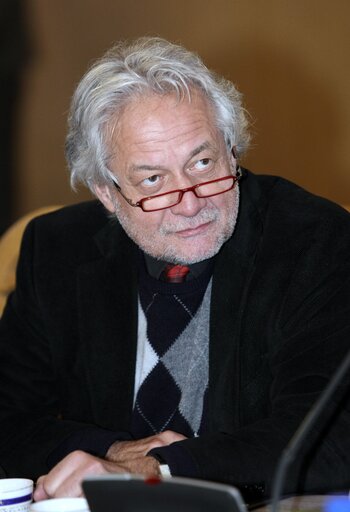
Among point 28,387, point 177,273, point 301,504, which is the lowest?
point 28,387

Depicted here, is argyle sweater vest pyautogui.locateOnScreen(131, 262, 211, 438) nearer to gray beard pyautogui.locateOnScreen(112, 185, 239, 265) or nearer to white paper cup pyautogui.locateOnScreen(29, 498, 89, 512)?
gray beard pyautogui.locateOnScreen(112, 185, 239, 265)

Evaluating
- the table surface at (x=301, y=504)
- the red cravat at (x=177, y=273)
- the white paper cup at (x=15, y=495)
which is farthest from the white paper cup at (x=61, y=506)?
the red cravat at (x=177, y=273)

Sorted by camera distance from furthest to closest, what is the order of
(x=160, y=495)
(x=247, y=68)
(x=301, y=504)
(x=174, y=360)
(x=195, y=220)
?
(x=247, y=68) < (x=174, y=360) < (x=195, y=220) < (x=301, y=504) < (x=160, y=495)

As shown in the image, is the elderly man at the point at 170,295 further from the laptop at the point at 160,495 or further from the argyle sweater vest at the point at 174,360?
the laptop at the point at 160,495

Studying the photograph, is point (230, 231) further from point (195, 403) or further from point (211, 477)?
point (211, 477)

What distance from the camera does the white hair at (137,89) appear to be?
1.93 metres

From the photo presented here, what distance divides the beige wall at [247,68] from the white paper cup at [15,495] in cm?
251

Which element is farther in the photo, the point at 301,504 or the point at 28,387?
the point at 28,387

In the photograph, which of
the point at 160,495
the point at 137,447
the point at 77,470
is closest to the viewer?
the point at 160,495

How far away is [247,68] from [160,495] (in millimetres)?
3019

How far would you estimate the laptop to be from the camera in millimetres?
917

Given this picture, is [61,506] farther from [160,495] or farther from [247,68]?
[247,68]

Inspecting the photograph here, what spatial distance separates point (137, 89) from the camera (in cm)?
193

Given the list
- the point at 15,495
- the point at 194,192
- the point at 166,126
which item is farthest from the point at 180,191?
the point at 15,495
